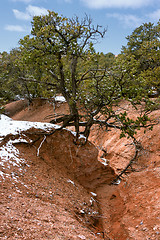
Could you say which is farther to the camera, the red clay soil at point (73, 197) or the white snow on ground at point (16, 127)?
the white snow on ground at point (16, 127)

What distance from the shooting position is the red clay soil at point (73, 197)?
3178 mm

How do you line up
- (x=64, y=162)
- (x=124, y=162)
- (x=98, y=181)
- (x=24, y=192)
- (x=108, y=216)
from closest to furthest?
(x=24, y=192) < (x=108, y=216) < (x=64, y=162) < (x=98, y=181) < (x=124, y=162)

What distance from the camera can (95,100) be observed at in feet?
25.3

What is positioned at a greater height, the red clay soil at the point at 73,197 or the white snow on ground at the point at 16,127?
the white snow on ground at the point at 16,127

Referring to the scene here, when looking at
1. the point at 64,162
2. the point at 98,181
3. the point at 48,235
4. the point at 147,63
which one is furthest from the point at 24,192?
the point at 147,63

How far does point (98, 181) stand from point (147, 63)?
1708 centimetres

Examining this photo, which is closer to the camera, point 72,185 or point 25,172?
point 25,172

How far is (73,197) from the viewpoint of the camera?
5574mm

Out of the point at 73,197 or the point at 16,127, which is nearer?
the point at 73,197

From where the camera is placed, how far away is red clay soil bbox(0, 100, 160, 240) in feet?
10.4

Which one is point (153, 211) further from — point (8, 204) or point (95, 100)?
point (95, 100)

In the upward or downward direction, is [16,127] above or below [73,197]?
above

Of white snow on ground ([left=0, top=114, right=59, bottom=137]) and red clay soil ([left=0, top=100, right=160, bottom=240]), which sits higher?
white snow on ground ([left=0, top=114, right=59, bottom=137])

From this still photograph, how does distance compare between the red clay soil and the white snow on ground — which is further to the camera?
the white snow on ground
